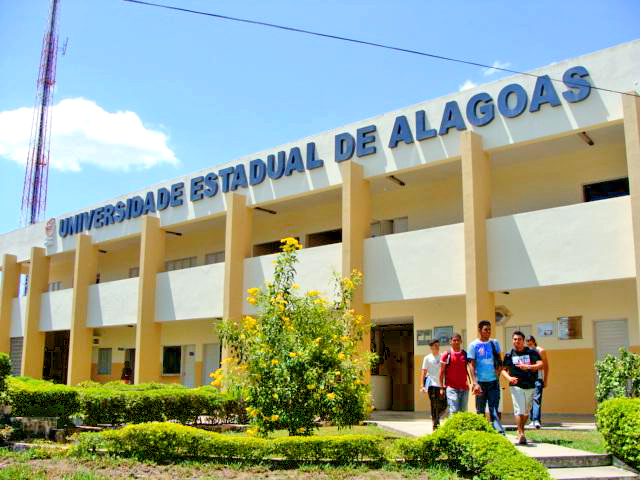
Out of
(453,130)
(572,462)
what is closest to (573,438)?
(572,462)

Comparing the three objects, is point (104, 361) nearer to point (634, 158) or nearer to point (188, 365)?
point (188, 365)

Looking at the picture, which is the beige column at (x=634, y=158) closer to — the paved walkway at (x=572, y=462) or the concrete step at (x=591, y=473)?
the paved walkway at (x=572, y=462)

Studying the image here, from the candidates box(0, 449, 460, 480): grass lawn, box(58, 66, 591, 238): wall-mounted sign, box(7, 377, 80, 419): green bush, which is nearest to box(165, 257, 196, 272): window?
box(58, 66, 591, 238): wall-mounted sign

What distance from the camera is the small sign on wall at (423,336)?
20203 millimetres

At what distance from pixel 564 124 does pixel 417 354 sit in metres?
7.82

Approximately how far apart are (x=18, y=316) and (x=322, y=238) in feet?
55.6

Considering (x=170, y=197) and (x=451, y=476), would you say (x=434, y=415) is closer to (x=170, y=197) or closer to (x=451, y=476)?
(x=451, y=476)

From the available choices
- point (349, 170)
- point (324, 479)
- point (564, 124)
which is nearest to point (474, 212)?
point (564, 124)

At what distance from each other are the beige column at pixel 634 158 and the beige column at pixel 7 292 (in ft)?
93.2

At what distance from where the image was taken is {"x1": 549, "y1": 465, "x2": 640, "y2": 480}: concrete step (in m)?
8.77

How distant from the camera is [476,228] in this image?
54.6 ft

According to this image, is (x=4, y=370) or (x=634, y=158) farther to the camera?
(x=634, y=158)

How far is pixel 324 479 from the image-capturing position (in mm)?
8602

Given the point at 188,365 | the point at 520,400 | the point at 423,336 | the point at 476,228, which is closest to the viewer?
the point at 520,400
